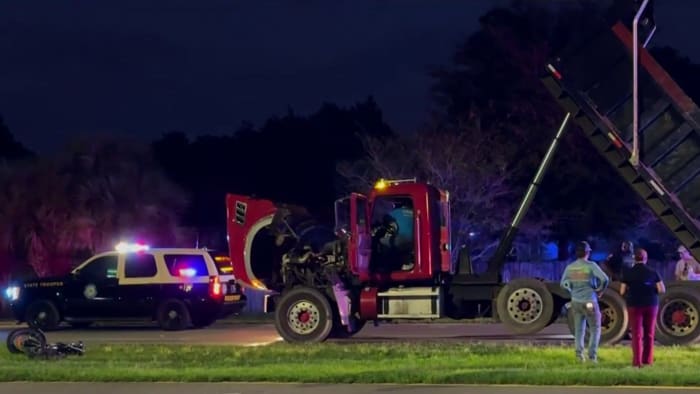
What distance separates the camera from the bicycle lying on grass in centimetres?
1652

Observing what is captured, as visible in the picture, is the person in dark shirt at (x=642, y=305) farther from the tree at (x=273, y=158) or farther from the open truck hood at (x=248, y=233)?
the tree at (x=273, y=158)

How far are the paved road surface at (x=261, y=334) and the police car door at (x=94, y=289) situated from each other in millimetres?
494

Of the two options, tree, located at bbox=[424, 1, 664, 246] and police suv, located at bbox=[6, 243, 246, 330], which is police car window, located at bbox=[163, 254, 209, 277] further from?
tree, located at bbox=[424, 1, 664, 246]

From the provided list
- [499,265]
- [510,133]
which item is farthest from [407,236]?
[510,133]

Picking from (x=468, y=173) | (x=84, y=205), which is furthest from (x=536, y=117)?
(x=84, y=205)

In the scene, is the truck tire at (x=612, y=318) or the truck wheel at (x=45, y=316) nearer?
the truck tire at (x=612, y=318)

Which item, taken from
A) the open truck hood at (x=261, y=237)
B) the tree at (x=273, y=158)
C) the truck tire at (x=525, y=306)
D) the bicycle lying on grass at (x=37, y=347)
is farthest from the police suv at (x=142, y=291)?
the tree at (x=273, y=158)

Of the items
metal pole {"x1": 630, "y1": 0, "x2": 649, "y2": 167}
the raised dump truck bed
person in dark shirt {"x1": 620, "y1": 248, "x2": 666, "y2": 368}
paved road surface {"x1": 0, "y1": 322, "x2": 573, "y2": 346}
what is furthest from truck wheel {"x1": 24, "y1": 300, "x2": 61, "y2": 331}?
person in dark shirt {"x1": 620, "y1": 248, "x2": 666, "y2": 368}

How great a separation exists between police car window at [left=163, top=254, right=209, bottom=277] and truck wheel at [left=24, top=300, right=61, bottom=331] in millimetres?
2894

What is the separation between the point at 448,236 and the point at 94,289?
924 cm

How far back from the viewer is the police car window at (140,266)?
24673 mm

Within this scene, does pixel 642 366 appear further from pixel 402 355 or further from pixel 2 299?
pixel 2 299


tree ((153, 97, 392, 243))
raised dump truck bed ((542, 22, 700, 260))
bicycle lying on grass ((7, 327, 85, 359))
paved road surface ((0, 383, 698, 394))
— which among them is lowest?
paved road surface ((0, 383, 698, 394))

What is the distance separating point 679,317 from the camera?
17.4 meters
